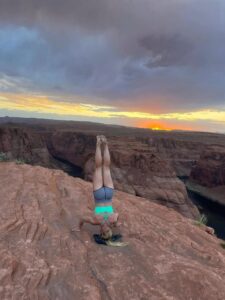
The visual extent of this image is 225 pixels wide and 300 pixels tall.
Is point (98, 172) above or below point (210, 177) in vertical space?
above

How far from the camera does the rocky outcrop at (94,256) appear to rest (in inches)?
258

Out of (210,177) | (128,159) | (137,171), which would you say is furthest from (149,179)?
(210,177)

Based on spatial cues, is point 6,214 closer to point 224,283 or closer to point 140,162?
point 224,283

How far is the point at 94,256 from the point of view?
309 inches

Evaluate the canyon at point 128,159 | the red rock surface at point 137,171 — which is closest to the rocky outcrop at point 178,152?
the canyon at point 128,159

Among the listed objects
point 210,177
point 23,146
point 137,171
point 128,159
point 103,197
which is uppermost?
point 103,197

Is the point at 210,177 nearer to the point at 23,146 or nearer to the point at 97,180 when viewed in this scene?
the point at 23,146

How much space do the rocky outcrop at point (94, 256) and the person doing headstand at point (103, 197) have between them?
1.69 ft

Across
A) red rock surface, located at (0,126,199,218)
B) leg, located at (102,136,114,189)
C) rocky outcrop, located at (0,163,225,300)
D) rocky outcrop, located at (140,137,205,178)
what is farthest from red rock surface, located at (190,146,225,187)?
leg, located at (102,136,114,189)

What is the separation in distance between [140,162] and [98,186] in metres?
55.0

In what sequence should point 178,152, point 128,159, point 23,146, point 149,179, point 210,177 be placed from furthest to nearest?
point 178,152, point 23,146, point 210,177, point 128,159, point 149,179

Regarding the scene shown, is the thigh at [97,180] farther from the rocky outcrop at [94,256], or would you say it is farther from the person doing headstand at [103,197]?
the rocky outcrop at [94,256]

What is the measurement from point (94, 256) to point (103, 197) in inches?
62.9

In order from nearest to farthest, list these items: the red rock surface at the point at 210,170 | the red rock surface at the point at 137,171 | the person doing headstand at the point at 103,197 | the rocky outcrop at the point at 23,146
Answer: the person doing headstand at the point at 103,197, the red rock surface at the point at 137,171, the red rock surface at the point at 210,170, the rocky outcrop at the point at 23,146
